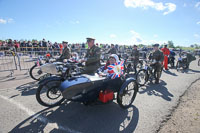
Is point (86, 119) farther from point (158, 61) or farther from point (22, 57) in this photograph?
point (22, 57)

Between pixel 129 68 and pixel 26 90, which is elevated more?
pixel 129 68

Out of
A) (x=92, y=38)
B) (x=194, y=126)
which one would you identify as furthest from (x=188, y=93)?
(x=92, y=38)

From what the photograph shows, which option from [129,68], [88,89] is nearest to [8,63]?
[129,68]

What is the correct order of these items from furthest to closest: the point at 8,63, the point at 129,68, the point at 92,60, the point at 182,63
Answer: the point at 8,63, the point at 182,63, the point at 129,68, the point at 92,60

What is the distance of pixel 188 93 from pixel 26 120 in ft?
18.5

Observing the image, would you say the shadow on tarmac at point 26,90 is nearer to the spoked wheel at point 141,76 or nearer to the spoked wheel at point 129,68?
the spoked wheel at point 141,76

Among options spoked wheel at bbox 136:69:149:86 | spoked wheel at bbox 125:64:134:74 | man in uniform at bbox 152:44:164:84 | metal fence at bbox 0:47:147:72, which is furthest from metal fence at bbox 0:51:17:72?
man in uniform at bbox 152:44:164:84

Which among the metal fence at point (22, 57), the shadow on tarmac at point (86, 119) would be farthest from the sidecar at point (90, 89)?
the metal fence at point (22, 57)

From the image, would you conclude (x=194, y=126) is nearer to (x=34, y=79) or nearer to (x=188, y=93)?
(x=188, y=93)

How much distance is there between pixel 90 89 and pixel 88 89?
0.06 meters

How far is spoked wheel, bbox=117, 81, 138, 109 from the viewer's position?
2980 mm

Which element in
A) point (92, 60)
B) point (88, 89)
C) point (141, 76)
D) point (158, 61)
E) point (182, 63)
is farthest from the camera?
point (182, 63)

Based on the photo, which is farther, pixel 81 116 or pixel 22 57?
pixel 22 57

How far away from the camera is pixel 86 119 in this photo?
271cm
